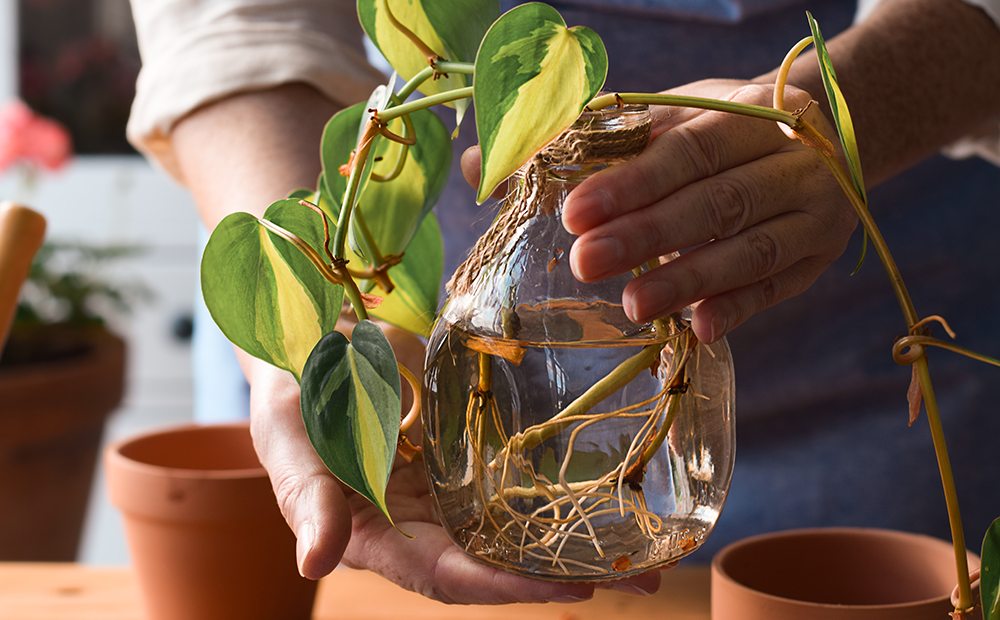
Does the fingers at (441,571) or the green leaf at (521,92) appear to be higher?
the green leaf at (521,92)

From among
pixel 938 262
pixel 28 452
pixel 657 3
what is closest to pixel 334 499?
pixel 657 3

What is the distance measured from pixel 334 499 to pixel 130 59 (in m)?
1.94

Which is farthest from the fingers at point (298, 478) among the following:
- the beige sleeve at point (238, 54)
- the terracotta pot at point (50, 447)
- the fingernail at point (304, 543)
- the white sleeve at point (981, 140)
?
the terracotta pot at point (50, 447)

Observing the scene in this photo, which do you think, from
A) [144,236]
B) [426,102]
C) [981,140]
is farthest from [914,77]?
[144,236]

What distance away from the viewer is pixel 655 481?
1.09 feet

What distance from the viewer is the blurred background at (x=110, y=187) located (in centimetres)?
199

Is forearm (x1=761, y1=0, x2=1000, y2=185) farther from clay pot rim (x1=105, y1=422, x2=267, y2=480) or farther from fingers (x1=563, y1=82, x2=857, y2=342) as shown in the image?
clay pot rim (x1=105, y1=422, x2=267, y2=480)

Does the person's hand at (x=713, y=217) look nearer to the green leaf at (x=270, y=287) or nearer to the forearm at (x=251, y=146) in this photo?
the green leaf at (x=270, y=287)

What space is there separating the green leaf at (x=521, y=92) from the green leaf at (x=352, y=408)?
7 cm

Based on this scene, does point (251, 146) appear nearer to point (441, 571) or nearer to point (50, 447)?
point (441, 571)

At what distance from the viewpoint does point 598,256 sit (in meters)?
0.27

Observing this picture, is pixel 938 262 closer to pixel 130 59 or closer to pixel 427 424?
pixel 427 424

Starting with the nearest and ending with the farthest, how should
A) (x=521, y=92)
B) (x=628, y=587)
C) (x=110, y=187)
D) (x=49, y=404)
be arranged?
(x=521, y=92), (x=628, y=587), (x=49, y=404), (x=110, y=187)

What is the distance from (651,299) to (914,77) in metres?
0.36
